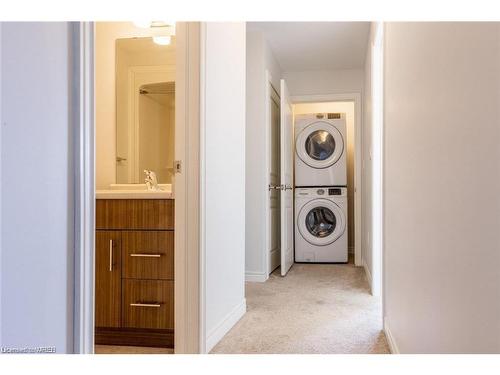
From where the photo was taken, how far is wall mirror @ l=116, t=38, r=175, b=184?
3043 mm

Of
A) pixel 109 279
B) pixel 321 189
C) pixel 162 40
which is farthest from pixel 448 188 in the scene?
pixel 321 189

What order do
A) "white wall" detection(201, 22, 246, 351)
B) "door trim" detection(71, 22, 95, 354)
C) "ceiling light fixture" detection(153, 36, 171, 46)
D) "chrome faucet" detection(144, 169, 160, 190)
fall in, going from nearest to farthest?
"door trim" detection(71, 22, 95, 354) → "white wall" detection(201, 22, 246, 351) → "chrome faucet" detection(144, 169, 160, 190) → "ceiling light fixture" detection(153, 36, 171, 46)

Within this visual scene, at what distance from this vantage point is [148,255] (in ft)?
7.39

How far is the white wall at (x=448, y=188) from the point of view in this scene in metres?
0.81

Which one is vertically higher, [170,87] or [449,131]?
[170,87]

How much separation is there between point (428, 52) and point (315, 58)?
3777 mm

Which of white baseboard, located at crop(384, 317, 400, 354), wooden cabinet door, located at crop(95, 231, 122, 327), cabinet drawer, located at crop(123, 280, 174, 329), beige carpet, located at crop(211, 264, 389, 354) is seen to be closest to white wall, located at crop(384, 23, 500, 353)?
white baseboard, located at crop(384, 317, 400, 354)

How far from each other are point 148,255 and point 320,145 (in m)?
3.69

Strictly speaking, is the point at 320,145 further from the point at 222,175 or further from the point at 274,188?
the point at 222,175

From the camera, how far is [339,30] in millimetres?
4152

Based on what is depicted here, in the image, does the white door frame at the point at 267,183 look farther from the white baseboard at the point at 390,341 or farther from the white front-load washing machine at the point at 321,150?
the white baseboard at the point at 390,341

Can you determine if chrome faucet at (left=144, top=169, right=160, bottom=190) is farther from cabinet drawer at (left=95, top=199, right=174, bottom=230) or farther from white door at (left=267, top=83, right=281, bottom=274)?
white door at (left=267, top=83, right=281, bottom=274)
